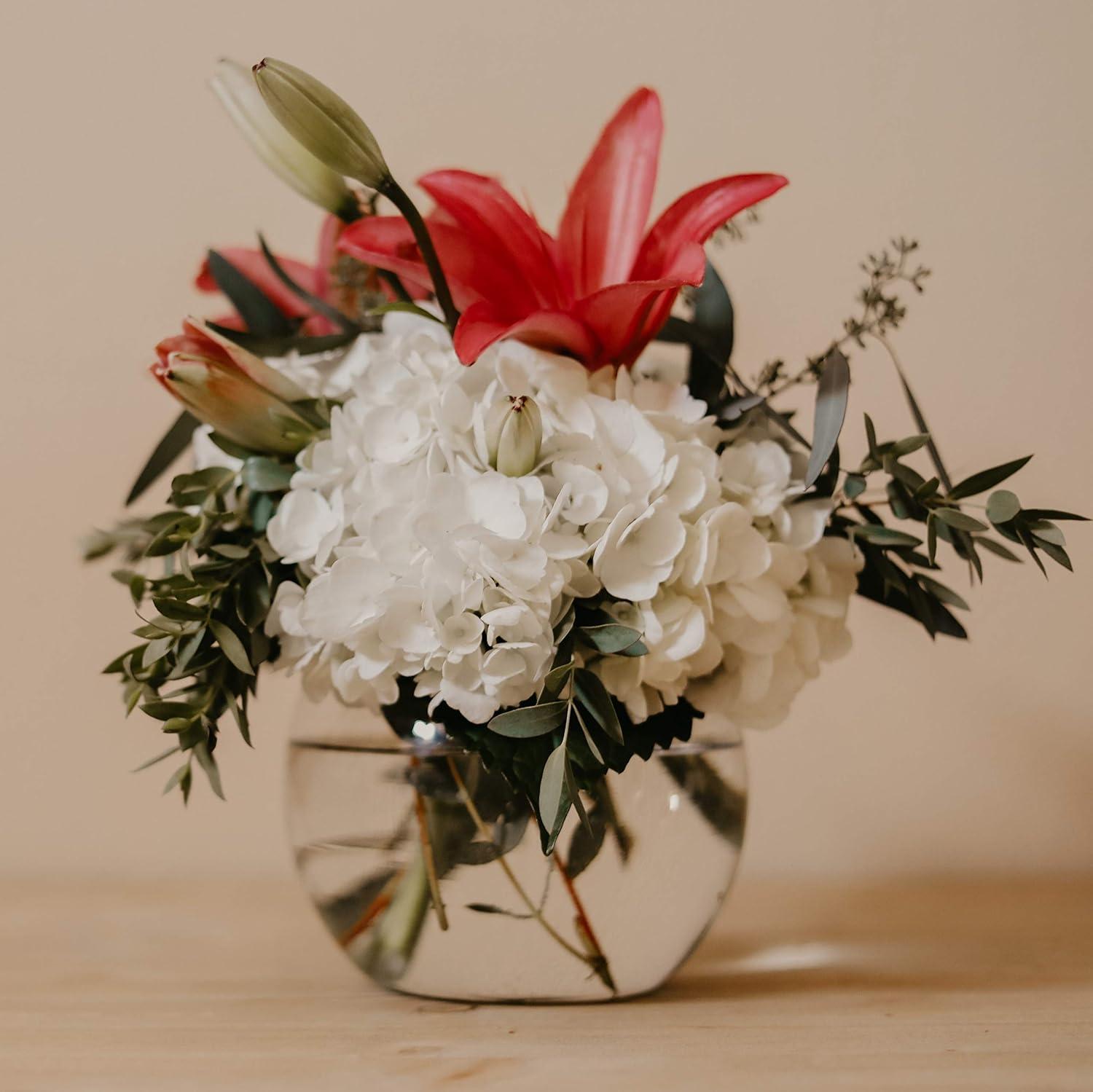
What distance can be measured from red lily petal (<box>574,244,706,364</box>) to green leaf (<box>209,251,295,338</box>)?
0.22 metres

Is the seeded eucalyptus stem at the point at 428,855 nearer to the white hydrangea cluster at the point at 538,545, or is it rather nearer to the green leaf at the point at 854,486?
the white hydrangea cluster at the point at 538,545

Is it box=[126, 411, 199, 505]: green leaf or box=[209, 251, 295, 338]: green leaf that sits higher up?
box=[209, 251, 295, 338]: green leaf

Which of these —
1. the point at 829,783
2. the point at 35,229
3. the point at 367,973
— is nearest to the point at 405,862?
the point at 367,973

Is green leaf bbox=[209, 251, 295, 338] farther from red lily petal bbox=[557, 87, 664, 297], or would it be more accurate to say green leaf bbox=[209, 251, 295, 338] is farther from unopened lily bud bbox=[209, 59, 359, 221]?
red lily petal bbox=[557, 87, 664, 297]

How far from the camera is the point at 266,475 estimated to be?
621mm

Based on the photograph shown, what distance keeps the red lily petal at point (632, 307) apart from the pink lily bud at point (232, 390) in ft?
0.51

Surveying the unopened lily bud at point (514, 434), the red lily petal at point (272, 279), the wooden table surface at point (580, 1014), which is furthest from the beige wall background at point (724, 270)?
the unopened lily bud at point (514, 434)

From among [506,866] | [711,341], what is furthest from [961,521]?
[506,866]

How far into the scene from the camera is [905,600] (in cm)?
65

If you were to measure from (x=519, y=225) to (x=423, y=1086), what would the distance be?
0.40 metres

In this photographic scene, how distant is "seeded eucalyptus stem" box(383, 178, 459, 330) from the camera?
575mm

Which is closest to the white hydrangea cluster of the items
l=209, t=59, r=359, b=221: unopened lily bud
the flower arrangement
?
the flower arrangement

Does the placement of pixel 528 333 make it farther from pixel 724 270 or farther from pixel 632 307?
pixel 724 270

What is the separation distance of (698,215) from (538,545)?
189mm
